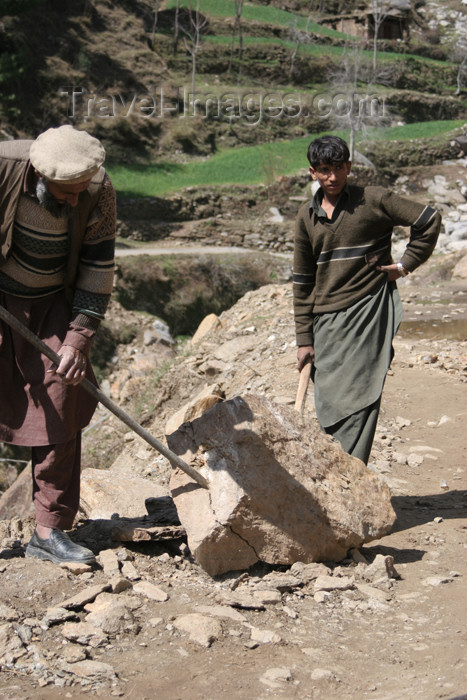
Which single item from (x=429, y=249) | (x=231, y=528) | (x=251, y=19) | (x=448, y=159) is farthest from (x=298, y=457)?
(x=251, y=19)

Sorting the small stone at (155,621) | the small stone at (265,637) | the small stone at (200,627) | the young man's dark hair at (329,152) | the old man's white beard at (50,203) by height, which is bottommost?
the small stone at (155,621)

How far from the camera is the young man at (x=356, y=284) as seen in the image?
147 inches

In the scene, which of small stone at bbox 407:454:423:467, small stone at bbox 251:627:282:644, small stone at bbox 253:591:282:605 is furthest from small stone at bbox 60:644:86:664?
small stone at bbox 407:454:423:467

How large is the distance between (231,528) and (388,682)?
0.91 meters

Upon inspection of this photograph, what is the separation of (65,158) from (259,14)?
50.5m

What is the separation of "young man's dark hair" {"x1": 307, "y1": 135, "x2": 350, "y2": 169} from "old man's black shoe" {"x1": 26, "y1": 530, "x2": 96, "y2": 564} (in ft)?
6.59

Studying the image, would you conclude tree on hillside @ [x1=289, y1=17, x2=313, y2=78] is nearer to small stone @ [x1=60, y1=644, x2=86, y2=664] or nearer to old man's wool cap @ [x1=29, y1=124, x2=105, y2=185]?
old man's wool cap @ [x1=29, y1=124, x2=105, y2=185]

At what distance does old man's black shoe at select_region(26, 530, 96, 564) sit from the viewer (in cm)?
315

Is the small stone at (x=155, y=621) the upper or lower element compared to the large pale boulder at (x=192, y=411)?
upper

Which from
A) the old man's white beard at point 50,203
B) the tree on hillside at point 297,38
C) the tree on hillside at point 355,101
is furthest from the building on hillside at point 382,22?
the old man's white beard at point 50,203

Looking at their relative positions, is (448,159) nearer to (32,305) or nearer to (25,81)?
(25,81)

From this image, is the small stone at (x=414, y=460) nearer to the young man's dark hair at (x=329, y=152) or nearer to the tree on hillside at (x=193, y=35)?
the young man's dark hair at (x=329, y=152)

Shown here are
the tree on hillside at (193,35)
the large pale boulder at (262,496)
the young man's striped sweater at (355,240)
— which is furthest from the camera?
the tree on hillside at (193,35)

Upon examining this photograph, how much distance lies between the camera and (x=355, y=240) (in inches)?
148
